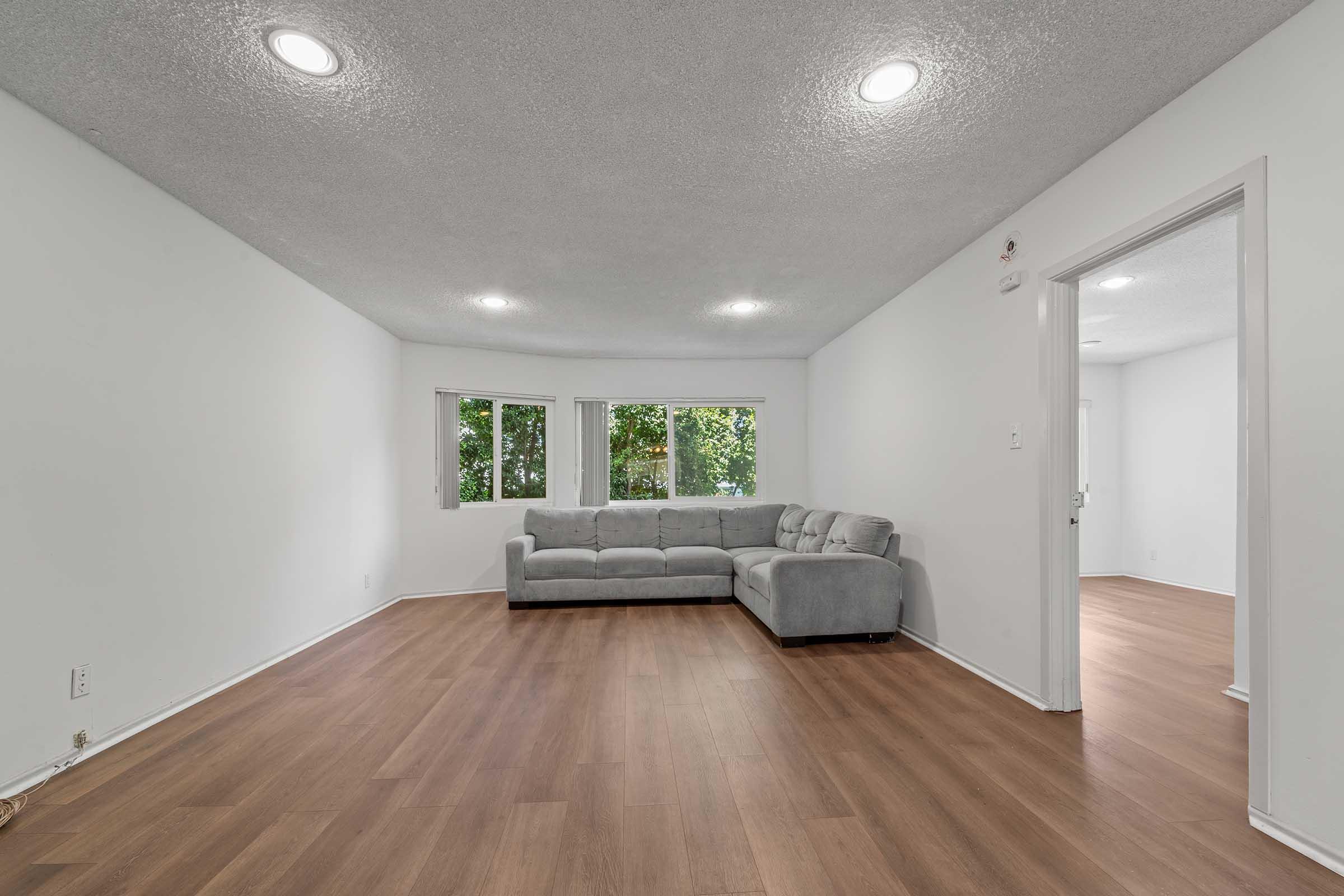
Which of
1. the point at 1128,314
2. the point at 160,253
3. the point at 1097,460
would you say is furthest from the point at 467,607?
the point at 1097,460

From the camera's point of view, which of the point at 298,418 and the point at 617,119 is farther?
the point at 298,418

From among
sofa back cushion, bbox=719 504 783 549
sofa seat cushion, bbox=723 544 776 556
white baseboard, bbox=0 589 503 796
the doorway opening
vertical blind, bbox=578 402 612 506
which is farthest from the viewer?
vertical blind, bbox=578 402 612 506

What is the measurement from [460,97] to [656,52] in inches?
29.2

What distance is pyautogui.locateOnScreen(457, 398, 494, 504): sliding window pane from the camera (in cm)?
617

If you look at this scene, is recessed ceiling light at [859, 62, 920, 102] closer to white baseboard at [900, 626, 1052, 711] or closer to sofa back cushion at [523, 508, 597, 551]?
white baseboard at [900, 626, 1052, 711]

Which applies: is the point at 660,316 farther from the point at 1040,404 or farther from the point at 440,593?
the point at 440,593

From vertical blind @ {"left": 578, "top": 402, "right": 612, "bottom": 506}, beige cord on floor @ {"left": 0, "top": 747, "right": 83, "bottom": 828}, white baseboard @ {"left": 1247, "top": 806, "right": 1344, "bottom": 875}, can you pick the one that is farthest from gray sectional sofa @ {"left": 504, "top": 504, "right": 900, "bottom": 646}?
beige cord on floor @ {"left": 0, "top": 747, "right": 83, "bottom": 828}

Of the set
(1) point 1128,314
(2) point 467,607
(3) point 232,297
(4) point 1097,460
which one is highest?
(1) point 1128,314

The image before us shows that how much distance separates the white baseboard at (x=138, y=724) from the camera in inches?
83.8

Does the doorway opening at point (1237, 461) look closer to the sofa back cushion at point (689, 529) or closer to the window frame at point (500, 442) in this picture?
the sofa back cushion at point (689, 529)

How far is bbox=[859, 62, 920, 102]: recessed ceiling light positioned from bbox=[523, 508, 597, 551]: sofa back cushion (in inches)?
184

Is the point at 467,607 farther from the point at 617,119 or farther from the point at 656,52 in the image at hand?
the point at 656,52

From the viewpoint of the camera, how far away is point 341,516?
14.7 ft

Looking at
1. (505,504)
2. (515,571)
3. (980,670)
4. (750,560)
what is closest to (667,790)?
(980,670)
